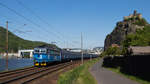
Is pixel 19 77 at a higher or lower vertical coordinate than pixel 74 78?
lower

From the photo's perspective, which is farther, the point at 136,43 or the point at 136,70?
the point at 136,43

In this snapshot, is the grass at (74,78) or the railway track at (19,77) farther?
the railway track at (19,77)

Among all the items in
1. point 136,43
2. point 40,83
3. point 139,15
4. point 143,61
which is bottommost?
point 40,83

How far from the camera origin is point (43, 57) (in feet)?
110

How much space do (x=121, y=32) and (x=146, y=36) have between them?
257 feet

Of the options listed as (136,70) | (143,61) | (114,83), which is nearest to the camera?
(114,83)

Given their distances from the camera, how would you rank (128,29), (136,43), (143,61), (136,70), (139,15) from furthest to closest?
1. (139,15)
2. (128,29)
3. (136,43)
4. (136,70)
5. (143,61)

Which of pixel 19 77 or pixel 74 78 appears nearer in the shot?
pixel 74 78

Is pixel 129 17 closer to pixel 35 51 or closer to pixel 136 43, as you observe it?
pixel 136 43

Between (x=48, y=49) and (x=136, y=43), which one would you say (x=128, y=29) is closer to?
(x=136, y=43)

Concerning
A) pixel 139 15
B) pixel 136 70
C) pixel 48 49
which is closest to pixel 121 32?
pixel 139 15

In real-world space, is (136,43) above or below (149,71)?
above

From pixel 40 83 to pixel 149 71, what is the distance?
30.4 ft

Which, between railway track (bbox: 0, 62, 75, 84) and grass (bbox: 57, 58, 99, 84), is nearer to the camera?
grass (bbox: 57, 58, 99, 84)
